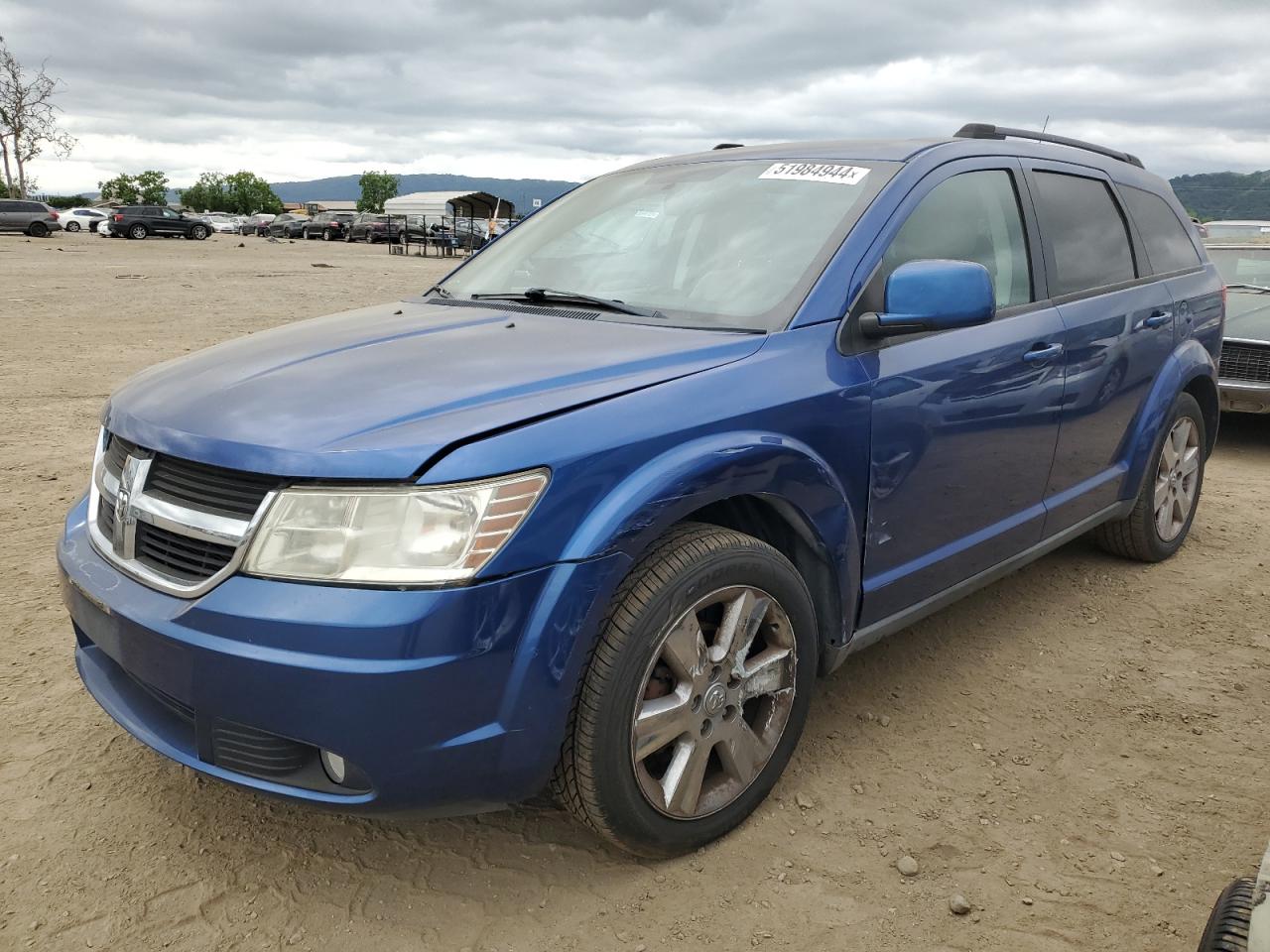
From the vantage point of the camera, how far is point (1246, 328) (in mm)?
7504

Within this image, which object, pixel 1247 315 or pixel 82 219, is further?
pixel 82 219

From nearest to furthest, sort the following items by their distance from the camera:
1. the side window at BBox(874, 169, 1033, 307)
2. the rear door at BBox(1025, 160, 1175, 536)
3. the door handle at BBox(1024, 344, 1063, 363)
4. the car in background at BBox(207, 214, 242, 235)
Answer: the side window at BBox(874, 169, 1033, 307)
the door handle at BBox(1024, 344, 1063, 363)
the rear door at BBox(1025, 160, 1175, 536)
the car in background at BBox(207, 214, 242, 235)

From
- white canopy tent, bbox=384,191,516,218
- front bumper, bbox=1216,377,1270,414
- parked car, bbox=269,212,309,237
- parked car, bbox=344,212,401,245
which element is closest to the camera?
front bumper, bbox=1216,377,1270,414

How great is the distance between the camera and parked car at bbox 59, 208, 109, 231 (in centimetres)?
5144

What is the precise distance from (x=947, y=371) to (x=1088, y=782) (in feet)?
4.01

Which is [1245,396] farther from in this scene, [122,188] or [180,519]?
[122,188]

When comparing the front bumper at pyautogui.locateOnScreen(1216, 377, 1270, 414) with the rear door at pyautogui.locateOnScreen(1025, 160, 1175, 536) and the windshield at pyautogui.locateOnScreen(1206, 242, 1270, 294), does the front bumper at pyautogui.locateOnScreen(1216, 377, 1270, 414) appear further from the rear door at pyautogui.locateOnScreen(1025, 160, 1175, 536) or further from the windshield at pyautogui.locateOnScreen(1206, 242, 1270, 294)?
the rear door at pyautogui.locateOnScreen(1025, 160, 1175, 536)

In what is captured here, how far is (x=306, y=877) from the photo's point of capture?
2.41 metres

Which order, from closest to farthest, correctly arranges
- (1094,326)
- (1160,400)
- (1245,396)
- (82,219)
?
(1094,326) < (1160,400) < (1245,396) < (82,219)

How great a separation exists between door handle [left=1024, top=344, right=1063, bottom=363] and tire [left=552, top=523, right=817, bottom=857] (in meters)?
1.29

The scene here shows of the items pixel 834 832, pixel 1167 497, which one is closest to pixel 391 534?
pixel 834 832

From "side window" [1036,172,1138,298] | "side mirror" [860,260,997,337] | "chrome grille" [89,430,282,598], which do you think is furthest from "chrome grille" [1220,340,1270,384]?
"chrome grille" [89,430,282,598]

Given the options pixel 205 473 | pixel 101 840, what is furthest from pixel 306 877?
pixel 205 473

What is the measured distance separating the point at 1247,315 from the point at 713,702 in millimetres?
7140
